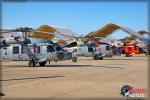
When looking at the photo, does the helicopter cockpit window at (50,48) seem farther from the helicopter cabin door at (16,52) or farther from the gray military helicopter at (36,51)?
the helicopter cabin door at (16,52)

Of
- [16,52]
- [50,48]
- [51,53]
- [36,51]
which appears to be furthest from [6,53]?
[51,53]

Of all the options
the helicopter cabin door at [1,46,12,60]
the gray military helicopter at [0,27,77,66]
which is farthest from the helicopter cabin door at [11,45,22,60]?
the helicopter cabin door at [1,46,12,60]

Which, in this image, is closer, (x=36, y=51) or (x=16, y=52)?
(x=36, y=51)

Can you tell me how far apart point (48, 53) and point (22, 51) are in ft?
8.12

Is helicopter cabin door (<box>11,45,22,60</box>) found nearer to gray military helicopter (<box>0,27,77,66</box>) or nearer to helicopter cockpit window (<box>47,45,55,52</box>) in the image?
gray military helicopter (<box>0,27,77,66</box>)

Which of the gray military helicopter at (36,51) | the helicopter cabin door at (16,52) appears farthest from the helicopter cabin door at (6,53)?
the helicopter cabin door at (16,52)

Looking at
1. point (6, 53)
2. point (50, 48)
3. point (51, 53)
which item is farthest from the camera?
point (6, 53)

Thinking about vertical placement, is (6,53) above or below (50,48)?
below

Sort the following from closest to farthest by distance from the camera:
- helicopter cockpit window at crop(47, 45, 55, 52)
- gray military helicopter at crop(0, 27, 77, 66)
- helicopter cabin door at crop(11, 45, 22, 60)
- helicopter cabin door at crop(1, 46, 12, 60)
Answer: gray military helicopter at crop(0, 27, 77, 66) → helicopter cockpit window at crop(47, 45, 55, 52) → helicopter cabin door at crop(11, 45, 22, 60) → helicopter cabin door at crop(1, 46, 12, 60)

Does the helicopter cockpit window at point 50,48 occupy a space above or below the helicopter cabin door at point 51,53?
above

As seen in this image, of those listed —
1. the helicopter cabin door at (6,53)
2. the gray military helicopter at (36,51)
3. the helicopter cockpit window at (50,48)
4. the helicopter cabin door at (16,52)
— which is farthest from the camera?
the helicopter cabin door at (6,53)

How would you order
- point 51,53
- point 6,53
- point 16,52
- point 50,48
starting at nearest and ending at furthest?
point 51,53, point 50,48, point 16,52, point 6,53

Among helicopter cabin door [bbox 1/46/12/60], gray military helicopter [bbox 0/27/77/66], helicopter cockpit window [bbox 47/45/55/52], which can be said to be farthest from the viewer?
helicopter cabin door [bbox 1/46/12/60]

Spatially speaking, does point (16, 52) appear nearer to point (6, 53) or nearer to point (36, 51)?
point (6, 53)
